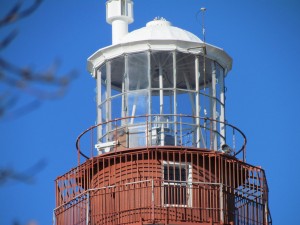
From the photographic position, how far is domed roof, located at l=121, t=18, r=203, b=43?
1955 centimetres

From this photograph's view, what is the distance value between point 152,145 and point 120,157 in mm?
805

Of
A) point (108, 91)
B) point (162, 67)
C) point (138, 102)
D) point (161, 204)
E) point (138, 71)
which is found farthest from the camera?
point (108, 91)

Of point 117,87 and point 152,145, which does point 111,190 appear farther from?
point 117,87

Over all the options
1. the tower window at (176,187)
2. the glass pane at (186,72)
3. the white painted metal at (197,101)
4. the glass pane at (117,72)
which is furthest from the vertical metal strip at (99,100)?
the white painted metal at (197,101)

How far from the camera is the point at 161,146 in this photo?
17641 mm

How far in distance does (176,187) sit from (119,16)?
643 cm

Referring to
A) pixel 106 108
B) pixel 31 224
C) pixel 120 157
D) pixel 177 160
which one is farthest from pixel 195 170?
pixel 31 224

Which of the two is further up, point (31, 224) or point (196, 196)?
point (196, 196)

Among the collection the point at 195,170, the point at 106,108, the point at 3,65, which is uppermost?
the point at 106,108

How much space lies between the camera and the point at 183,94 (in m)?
19.5

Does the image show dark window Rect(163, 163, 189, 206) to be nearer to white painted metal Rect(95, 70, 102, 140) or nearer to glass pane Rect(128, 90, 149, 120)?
glass pane Rect(128, 90, 149, 120)

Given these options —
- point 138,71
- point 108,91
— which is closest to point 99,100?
point 108,91

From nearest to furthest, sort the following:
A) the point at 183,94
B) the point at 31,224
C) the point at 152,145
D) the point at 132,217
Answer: the point at 31,224, the point at 132,217, the point at 152,145, the point at 183,94

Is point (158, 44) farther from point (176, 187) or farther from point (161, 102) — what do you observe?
point (176, 187)
